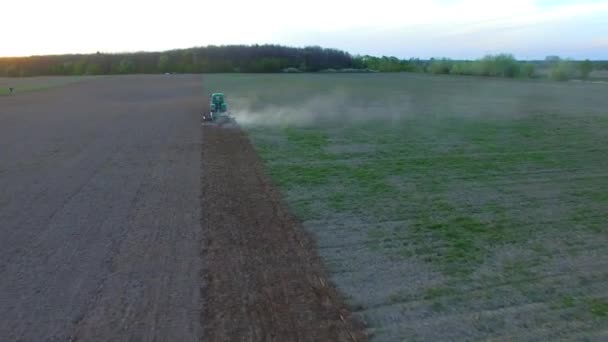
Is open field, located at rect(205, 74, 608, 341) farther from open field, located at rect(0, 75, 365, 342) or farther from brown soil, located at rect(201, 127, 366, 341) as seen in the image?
open field, located at rect(0, 75, 365, 342)

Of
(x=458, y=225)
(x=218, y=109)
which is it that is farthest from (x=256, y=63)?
(x=458, y=225)

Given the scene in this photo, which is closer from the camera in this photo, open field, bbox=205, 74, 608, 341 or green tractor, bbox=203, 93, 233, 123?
open field, bbox=205, 74, 608, 341

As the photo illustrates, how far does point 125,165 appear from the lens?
1360 centimetres

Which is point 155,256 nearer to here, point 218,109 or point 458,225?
point 458,225

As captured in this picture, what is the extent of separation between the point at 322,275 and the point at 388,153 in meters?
9.13

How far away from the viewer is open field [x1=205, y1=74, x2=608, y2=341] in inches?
220

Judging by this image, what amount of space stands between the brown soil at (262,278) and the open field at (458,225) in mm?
342

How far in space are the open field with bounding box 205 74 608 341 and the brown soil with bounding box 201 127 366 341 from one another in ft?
1.12

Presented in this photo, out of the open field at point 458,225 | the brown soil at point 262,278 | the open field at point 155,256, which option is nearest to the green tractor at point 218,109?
the open field at point 458,225

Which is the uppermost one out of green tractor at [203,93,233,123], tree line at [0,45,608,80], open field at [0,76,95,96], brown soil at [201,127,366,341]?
tree line at [0,45,608,80]

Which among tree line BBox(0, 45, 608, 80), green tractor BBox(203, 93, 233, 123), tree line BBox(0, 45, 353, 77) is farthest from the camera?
tree line BBox(0, 45, 353, 77)

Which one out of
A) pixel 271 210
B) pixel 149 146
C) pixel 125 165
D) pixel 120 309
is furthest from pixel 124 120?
pixel 120 309

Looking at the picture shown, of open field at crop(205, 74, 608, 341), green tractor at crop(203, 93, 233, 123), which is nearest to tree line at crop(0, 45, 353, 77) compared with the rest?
green tractor at crop(203, 93, 233, 123)

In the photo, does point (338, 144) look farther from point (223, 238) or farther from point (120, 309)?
point (120, 309)
